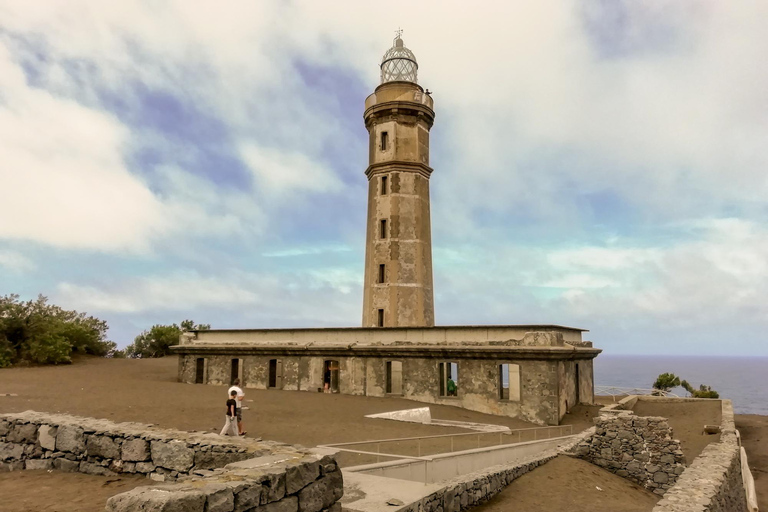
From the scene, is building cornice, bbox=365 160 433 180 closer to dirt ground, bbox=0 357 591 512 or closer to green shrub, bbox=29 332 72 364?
dirt ground, bbox=0 357 591 512

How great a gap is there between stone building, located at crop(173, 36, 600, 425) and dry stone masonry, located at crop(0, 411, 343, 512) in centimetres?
1482

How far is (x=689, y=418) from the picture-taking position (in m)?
22.2

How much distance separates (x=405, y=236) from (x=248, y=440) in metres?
22.3

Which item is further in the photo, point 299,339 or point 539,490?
point 299,339

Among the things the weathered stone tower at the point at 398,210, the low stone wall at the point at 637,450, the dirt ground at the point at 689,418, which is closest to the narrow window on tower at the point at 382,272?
the weathered stone tower at the point at 398,210

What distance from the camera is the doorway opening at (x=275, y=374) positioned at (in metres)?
26.1

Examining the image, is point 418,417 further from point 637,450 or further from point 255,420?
point 637,450

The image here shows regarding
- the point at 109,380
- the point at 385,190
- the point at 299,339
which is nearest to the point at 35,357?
the point at 109,380

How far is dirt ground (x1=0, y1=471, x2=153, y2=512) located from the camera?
679cm

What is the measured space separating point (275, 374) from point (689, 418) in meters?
20.4

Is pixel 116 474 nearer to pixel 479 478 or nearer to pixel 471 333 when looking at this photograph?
pixel 479 478

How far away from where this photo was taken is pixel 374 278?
29234mm

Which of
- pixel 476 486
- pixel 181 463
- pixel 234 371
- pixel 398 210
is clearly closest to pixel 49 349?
pixel 234 371

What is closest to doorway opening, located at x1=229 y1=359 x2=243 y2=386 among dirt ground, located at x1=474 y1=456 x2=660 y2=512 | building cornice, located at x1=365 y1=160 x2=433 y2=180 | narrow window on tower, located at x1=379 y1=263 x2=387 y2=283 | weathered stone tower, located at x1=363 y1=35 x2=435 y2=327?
weathered stone tower, located at x1=363 y1=35 x2=435 y2=327
